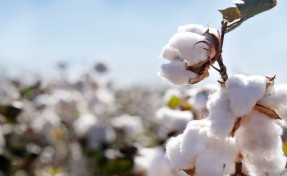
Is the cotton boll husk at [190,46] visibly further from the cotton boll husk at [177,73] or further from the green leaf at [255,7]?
the green leaf at [255,7]

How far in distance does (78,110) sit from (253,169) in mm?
3289

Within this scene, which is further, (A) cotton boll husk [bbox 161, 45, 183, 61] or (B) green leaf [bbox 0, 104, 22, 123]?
(B) green leaf [bbox 0, 104, 22, 123]

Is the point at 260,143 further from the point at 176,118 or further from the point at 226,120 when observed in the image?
the point at 176,118

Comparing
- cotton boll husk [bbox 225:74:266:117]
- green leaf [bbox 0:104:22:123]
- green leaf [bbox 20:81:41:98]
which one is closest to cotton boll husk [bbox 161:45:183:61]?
cotton boll husk [bbox 225:74:266:117]

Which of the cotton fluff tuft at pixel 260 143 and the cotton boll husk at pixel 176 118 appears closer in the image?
the cotton fluff tuft at pixel 260 143

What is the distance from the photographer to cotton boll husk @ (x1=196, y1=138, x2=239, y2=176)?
0.92 metres

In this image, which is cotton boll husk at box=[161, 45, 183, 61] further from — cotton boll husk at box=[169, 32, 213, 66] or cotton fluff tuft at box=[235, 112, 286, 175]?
cotton fluff tuft at box=[235, 112, 286, 175]

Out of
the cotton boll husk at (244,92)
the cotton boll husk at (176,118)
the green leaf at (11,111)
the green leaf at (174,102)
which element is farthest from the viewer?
the green leaf at (11,111)

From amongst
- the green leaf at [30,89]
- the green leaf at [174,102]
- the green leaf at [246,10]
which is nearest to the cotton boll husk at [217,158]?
the green leaf at [246,10]

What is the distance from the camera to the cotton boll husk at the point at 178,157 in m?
0.95

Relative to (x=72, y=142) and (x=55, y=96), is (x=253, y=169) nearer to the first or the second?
(x=72, y=142)

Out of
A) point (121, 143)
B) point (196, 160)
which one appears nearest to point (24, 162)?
point (121, 143)

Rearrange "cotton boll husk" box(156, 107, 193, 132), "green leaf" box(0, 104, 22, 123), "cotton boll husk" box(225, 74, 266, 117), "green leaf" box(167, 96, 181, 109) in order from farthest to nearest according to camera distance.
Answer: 1. "green leaf" box(0, 104, 22, 123)
2. "green leaf" box(167, 96, 181, 109)
3. "cotton boll husk" box(156, 107, 193, 132)
4. "cotton boll husk" box(225, 74, 266, 117)

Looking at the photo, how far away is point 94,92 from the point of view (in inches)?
172
